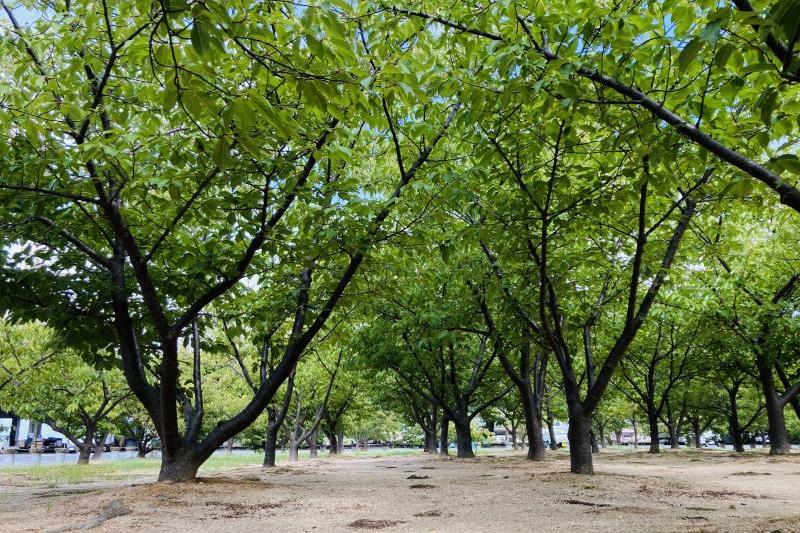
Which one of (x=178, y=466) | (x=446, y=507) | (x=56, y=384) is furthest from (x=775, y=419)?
(x=56, y=384)

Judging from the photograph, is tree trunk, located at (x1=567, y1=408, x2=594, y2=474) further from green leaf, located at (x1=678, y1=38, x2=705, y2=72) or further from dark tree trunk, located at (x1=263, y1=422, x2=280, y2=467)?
dark tree trunk, located at (x1=263, y1=422, x2=280, y2=467)

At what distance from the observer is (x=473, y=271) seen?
1138 cm

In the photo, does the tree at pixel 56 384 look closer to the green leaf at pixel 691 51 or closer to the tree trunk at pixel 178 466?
the tree trunk at pixel 178 466

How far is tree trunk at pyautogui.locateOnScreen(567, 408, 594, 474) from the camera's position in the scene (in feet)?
31.3

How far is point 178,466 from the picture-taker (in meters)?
8.23

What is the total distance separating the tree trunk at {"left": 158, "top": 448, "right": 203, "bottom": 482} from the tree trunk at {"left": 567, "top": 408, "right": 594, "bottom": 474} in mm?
6357

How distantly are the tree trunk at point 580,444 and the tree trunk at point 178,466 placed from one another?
6.36 m

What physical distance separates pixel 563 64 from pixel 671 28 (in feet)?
4.88

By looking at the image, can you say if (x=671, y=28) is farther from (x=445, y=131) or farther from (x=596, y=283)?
(x=596, y=283)

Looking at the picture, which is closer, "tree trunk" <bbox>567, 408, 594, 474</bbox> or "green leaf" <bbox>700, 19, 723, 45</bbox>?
"green leaf" <bbox>700, 19, 723, 45</bbox>

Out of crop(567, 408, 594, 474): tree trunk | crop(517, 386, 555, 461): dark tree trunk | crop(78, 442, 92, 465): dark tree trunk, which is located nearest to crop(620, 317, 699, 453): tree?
crop(517, 386, 555, 461): dark tree trunk

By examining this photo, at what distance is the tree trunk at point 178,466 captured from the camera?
820cm

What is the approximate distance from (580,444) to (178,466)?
22.1 feet

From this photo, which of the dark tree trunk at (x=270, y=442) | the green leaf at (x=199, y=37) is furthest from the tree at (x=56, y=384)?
the green leaf at (x=199, y=37)
